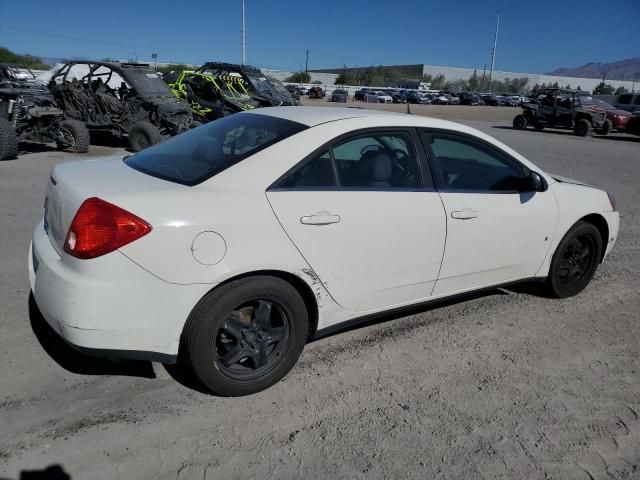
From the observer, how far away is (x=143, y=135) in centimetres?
1098

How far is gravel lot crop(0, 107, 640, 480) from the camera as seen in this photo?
2.47 metres

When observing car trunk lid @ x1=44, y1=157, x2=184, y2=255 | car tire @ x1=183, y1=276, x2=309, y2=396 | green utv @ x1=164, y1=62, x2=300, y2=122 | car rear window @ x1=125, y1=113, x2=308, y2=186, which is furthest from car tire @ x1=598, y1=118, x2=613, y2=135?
car trunk lid @ x1=44, y1=157, x2=184, y2=255

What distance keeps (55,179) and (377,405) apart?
223 centimetres

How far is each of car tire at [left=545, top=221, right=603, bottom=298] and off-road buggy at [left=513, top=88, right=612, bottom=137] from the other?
2080 centimetres

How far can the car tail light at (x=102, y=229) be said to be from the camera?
2488mm

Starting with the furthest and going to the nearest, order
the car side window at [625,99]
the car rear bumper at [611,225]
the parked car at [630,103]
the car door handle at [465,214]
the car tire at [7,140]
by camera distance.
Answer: the car side window at [625,99] < the parked car at [630,103] < the car tire at [7,140] < the car rear bumper at [611,225] < the car door handle at [465,214]

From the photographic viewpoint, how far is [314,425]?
2.75 m

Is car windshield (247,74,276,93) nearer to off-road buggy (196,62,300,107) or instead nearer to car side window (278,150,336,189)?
off-road buggy (196,62,300,107)

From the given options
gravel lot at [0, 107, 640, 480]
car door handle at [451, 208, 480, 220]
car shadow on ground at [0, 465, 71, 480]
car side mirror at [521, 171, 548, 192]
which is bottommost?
gravel lot at [0, 107, 640, 480]

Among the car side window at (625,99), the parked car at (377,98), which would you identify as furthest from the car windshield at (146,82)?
the parked car at (377,98)

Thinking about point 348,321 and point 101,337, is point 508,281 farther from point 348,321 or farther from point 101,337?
point 101,337

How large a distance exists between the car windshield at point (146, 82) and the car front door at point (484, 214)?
9.82m

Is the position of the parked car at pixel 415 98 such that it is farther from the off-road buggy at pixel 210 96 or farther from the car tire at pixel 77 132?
the car tire at pixel 77 132

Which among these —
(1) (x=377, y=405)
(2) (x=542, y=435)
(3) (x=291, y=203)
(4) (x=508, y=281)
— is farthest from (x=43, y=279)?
(4) (x=508, y=281)
